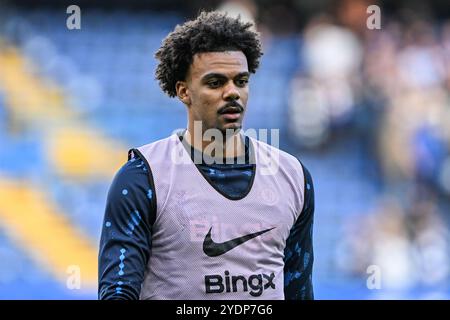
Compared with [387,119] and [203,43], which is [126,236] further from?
[387,119]

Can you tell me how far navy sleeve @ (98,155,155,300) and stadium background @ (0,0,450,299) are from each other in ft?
18.7

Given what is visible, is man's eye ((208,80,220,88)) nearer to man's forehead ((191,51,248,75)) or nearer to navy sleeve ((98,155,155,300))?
man's forehead ((191,51,248,75))

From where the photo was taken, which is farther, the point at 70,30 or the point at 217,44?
the point at 70,30

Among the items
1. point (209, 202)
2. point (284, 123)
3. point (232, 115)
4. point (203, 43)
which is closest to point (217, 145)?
point (232, 115)

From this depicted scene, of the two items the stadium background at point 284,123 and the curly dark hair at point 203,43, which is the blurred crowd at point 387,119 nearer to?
the stadium background at point 284,123

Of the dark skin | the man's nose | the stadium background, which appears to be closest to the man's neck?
the dark skin

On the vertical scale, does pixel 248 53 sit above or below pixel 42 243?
above

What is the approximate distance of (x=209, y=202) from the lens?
3.38 meters

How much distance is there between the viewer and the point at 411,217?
9281mm

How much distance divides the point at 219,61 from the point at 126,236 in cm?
76

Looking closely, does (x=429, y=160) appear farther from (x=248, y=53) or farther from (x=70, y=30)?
(x=248, y=53)

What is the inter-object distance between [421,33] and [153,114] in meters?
2.96

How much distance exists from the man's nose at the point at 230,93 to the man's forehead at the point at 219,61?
0.07 metres
